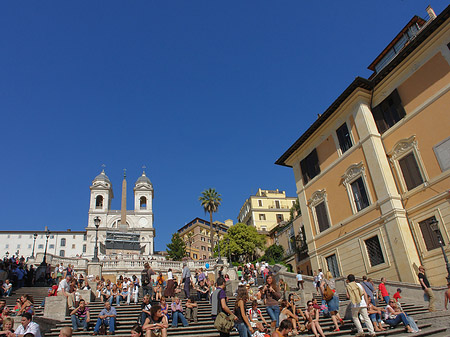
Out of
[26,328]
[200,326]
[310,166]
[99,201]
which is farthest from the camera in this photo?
[99,201]

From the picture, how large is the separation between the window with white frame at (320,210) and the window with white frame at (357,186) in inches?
97.1

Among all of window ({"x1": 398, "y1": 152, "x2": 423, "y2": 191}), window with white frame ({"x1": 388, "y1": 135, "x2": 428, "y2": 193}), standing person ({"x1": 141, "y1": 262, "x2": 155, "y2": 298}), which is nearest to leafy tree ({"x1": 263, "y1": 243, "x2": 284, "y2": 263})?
window with white frame ({"x1": 388, "y1": 135, "x2": 428, "y2": 193})

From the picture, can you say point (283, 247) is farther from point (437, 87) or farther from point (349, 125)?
point (437, 87)

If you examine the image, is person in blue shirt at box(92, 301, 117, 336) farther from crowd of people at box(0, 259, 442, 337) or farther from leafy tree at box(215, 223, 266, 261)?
leafy tree at box(215, 223, 266, 261)

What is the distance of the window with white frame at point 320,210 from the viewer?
23.1 metres

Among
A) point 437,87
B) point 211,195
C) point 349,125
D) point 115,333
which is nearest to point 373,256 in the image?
point 349,125

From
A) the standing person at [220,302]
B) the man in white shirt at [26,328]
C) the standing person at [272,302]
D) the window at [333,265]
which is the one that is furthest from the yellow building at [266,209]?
the man in white shirt at [26,328]

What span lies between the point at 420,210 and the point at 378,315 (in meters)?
8.71

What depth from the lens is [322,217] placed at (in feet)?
77.3

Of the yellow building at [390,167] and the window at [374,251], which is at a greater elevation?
the yellow building at [390,167]

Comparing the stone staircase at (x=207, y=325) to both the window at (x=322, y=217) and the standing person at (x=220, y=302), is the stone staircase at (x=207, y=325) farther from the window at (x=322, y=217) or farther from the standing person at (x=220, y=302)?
the window at (x=322, y=217)

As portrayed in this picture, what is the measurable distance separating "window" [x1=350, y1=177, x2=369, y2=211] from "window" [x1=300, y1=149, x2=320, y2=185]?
12.9ft

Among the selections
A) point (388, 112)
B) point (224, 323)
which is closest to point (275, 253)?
point (388, 112)

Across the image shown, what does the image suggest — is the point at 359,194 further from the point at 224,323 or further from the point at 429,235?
the point at 224,323
